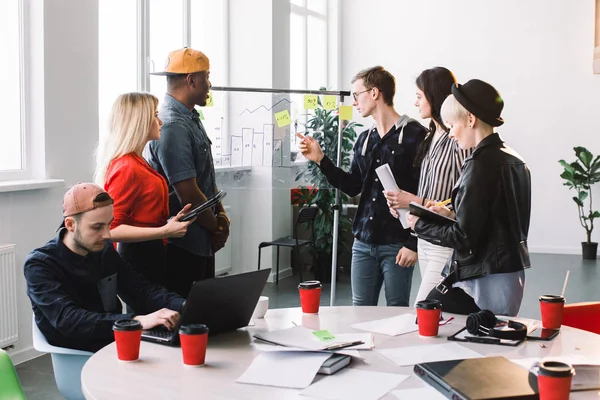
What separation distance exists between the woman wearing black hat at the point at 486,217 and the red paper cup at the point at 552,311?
0.70 feet

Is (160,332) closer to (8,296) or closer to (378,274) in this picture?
(378,274)

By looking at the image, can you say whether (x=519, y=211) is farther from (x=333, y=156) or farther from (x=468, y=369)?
(x=333, y=156)

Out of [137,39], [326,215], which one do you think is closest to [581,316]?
[137,39]

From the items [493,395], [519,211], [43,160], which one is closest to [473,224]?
[519,211]

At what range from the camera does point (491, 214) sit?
2.42 metres

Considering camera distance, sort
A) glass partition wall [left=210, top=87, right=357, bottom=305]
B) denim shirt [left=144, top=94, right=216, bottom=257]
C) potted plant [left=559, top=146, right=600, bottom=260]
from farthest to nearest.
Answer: potted plant [left=559, top=146, right=600, bottom=260] < glass partition wall [left=210, top=87, right=357, bottom=305] < denim shirt [left=144, top=94, right=216, bottom=257]

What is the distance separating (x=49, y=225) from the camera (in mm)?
4453

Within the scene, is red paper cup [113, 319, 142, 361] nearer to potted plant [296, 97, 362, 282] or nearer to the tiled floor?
the tiled floor

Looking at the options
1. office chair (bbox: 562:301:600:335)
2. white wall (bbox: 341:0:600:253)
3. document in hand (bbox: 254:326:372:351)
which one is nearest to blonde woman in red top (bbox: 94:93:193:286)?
document in hand (bbox: 254:326:372:351)

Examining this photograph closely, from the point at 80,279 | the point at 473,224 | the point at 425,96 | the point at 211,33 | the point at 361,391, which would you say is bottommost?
the point at 361,391

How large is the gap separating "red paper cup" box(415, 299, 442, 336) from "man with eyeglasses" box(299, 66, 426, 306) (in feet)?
3.52

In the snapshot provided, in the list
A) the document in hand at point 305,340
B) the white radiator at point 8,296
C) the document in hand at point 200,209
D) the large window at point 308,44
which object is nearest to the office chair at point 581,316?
the document in hand at point 305,340

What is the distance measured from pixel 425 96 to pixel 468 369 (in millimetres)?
1684

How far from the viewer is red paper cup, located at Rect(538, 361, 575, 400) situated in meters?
1.45
